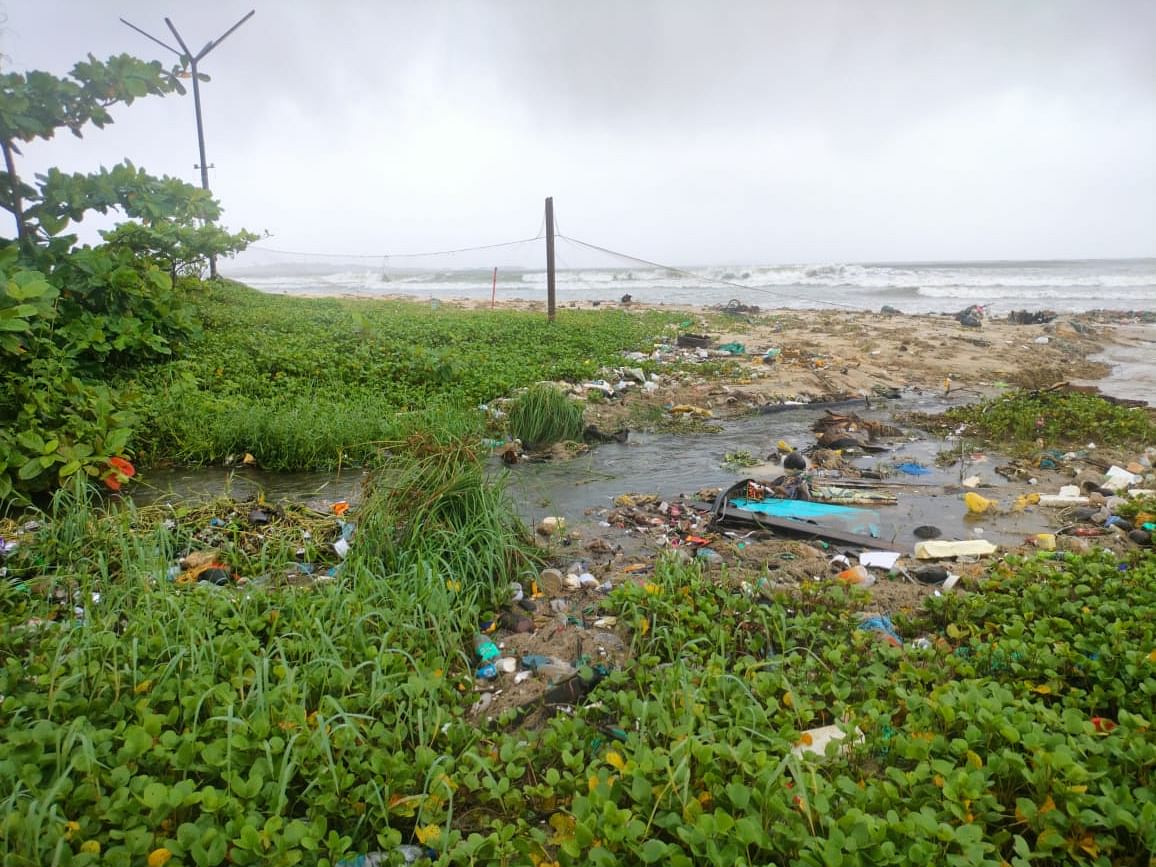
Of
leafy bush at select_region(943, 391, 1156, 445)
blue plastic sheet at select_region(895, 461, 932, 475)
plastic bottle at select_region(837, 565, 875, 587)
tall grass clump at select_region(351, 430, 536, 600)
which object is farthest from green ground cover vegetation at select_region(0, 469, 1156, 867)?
leafy bush at select_region(943, 391, 1156, 445)

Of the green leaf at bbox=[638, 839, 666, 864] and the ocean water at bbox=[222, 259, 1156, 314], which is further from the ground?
the ocean water at bbox=[222, 259, 1156, 314]

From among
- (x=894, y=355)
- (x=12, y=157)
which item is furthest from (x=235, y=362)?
(x=894, y=355)

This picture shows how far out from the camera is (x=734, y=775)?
202 centimetres

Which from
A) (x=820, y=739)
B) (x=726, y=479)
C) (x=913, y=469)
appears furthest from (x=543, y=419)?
(x=820, y=739)

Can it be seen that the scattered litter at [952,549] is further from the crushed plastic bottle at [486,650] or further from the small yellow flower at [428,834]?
the small yellow flower at [428,834]

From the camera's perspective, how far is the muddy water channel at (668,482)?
454 centimetres

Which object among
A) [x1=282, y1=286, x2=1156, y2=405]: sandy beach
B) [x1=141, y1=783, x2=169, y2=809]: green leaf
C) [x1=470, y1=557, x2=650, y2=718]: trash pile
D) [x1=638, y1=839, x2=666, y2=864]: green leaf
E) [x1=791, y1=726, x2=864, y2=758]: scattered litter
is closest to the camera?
[x1=638, y1=839, x2=666, y2=864]: green leaf

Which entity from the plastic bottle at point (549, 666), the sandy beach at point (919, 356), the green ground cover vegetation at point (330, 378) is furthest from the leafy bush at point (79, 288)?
the sandy beach at point (919, 356)

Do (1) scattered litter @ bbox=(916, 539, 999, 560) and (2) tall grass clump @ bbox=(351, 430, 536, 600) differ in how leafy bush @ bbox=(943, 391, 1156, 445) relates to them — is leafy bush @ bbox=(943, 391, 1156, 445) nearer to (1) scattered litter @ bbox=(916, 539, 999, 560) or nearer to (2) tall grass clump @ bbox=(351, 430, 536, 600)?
(1) scattered litter @ bbox=(916, 539, 999, 560)

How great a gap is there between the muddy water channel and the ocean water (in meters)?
12.6

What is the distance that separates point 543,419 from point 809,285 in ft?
99.5

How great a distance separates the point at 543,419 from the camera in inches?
251

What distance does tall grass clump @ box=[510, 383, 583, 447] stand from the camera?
636 cm

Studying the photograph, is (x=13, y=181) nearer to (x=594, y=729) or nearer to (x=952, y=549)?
(x=594, y=729)
